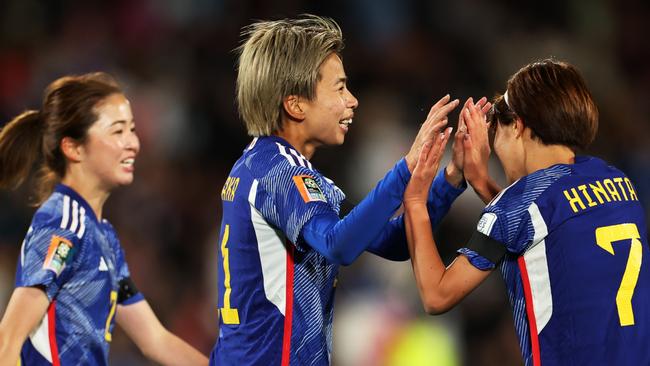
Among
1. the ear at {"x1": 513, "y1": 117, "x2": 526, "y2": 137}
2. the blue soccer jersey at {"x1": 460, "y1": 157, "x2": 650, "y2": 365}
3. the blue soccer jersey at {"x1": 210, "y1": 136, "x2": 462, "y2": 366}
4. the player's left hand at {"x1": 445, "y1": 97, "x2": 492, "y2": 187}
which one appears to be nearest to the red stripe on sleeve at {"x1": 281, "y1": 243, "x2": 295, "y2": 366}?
the blue soccer jersey at {"x1": 210, "y1": 136, "x2": 462, "y2": 366}

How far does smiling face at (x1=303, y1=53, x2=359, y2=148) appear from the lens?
410 cm

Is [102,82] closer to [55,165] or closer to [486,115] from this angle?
[55,165]

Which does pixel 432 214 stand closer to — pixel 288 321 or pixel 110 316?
pixel 288 321

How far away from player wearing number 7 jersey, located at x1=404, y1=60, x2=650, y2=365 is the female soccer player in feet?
5.05

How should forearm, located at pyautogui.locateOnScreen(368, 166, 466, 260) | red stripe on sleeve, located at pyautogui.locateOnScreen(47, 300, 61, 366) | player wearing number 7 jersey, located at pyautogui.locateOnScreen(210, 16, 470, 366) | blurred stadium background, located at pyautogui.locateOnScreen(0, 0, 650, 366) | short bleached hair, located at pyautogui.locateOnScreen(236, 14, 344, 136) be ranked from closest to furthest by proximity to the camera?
1. player wearing number 7 jersey, located at pyautogui.locateOnScreen(210, 16, 470, 366)
2. short bleached hair, located at pyautogui.locateOnScreen(236, 14, 344, 136)
3. forearm, located at pyautogui.locateOnScreen(368, 166, 466, 260)
4. red stripe on sleeve, located at pyautogui.locateOnScreen(47, 300, 61, 366)
5. blurred stadium background, located at pyautogui.locateOnScreen(0, 0, 650, 366)

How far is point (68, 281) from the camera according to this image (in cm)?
450

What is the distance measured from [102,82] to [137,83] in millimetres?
5891

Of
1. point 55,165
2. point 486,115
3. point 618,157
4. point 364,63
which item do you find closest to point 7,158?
point 55,165

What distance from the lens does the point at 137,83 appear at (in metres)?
10.8

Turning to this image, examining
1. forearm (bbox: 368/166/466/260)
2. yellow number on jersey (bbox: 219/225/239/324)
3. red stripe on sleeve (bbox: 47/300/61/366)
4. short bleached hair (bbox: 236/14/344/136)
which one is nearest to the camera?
yellow number on jersey (bbox: 219/225/239/324)

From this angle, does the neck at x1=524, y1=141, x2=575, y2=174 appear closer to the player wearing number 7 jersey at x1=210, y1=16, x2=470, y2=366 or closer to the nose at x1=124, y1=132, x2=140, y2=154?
the player wearing number 7 jersey at x1=210, y1=16, x2=470, y2=366

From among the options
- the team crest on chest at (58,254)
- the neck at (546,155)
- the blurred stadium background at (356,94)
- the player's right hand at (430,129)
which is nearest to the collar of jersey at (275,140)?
the player's right hand at (430,129)

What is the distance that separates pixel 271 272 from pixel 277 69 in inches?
31.0

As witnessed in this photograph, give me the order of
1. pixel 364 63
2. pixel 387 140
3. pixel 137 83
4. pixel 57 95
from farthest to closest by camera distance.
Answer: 1. pixel 137 83
2. pixel 364 63
3. pixel 387 140
4. pixel 57 95
